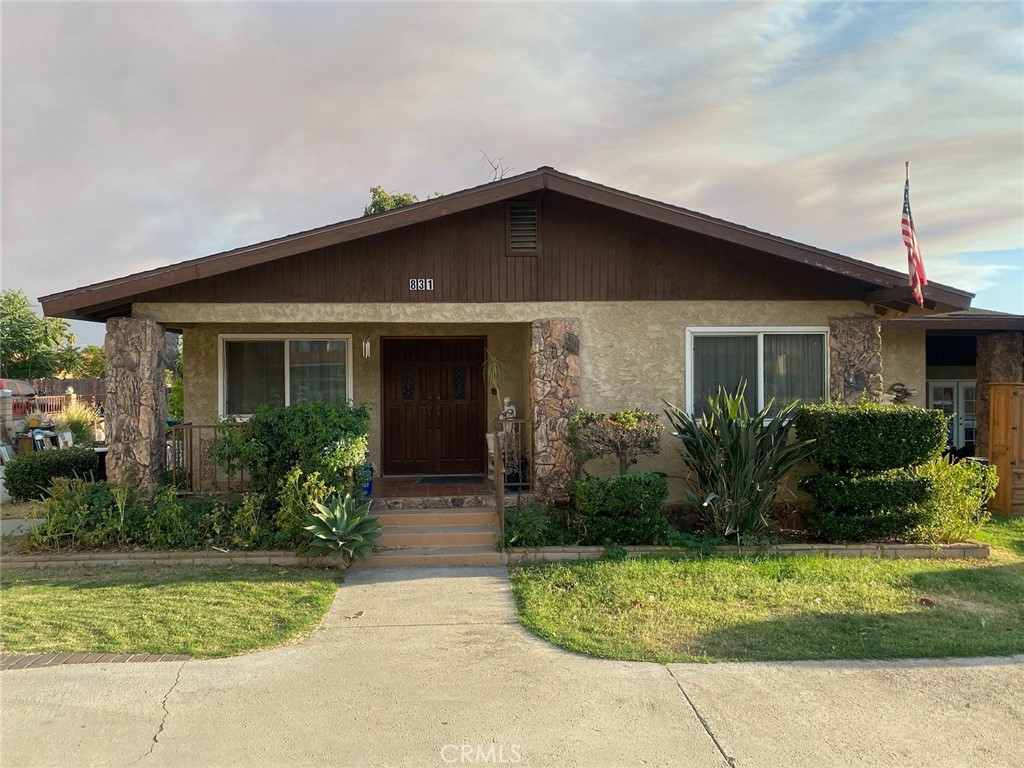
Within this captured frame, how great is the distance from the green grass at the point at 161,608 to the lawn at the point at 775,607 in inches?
79.5

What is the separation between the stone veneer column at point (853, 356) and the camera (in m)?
8.73

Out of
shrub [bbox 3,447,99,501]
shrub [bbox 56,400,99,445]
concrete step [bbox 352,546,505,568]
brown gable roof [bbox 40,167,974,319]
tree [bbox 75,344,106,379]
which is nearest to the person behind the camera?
concrete step [bbox 352,546,505,568]

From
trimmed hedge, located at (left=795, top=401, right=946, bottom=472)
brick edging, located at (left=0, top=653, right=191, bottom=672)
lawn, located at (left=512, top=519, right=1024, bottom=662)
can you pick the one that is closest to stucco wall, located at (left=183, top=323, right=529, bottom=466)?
lawn, located at (left=512, top=519, right=1024, bottom=662)

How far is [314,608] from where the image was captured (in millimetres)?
5859

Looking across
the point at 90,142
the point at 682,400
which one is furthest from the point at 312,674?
the point at 90,142

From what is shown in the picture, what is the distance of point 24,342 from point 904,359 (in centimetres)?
2879

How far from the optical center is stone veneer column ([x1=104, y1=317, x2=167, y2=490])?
820cm

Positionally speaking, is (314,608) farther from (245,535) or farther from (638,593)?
(638,593)

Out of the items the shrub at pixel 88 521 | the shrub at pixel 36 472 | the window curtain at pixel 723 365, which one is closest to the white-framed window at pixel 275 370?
the shrub at pixel 88 521

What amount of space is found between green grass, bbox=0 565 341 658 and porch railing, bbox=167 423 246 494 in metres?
1.79

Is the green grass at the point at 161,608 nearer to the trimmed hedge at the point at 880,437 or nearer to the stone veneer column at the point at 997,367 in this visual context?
the trimmed hedge at the point at 880,437

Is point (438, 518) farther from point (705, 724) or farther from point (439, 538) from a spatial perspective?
point (705, 724)

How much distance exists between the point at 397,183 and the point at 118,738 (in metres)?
20.8

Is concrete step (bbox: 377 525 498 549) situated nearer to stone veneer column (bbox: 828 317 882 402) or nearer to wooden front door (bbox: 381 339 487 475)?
wooden front door (bbox: 381 339 487 475)
